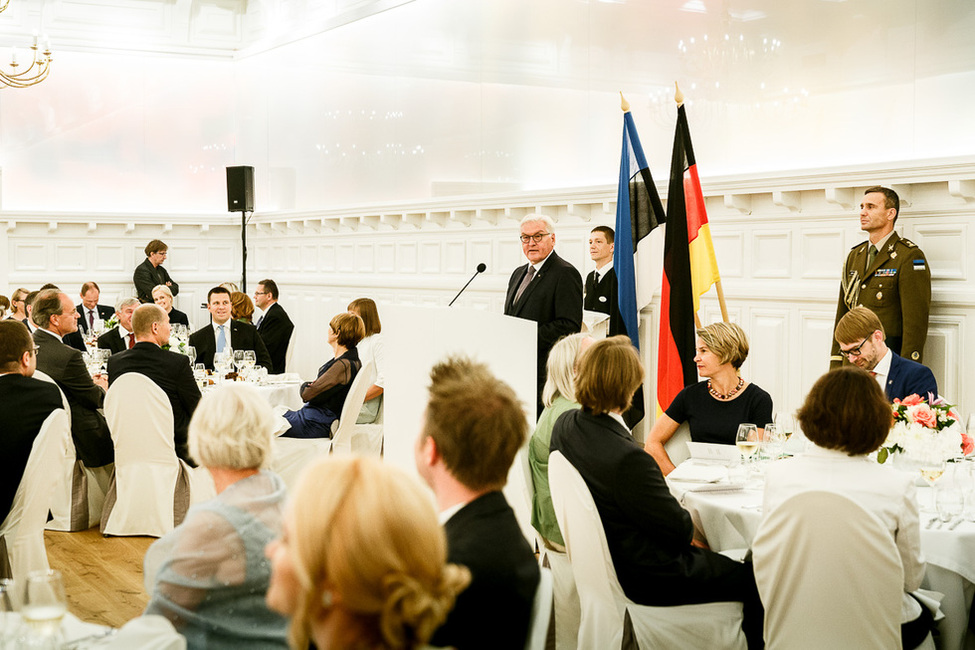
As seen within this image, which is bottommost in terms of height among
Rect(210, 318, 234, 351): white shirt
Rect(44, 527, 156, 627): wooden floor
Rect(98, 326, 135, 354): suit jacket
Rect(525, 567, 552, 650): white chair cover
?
Rect(44, 527, 156, 627): wooden floor

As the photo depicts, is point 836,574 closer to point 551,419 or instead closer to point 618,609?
point 618,609

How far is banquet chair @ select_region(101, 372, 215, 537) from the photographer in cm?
548

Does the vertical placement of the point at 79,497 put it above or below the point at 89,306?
below

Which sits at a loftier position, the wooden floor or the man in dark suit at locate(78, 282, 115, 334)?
the man in dark suit at locate(78, 282, 115, 334)

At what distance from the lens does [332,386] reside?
6.05m

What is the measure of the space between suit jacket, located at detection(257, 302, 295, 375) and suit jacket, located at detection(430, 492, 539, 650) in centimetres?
692

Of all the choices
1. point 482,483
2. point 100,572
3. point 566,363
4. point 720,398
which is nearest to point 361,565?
point 482,483

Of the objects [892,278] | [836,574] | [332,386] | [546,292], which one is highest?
[892,278]

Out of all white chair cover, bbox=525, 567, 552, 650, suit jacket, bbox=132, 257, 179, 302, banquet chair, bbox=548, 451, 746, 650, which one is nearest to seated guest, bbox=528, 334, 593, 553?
banquet chair, bbox=548, 451, 746, 650

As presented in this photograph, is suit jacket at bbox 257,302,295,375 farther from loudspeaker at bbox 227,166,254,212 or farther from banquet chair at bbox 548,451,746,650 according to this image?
banquet chair at bbox 548,451,746,650

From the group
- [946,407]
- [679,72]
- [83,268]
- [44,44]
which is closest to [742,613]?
[946,407]

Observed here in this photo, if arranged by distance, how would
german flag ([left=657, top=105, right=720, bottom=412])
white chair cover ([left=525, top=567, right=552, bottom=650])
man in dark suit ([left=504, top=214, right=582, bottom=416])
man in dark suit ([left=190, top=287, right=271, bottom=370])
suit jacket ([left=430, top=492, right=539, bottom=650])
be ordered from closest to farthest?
suit jacket ([left=430, top=492, right=539, bottom=650])
white chair cover ([left=525, top=567, right=552, bottom=650])
german flag ([left=657, top=105, right=720, bottom=412])
man in dark suit ([left=504, top=214, right=582, bottom=416])
man in dark suit ([left=190, top=287, right=271, bottom=370])

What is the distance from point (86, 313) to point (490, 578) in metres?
9.07

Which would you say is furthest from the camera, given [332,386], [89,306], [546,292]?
[89,306]
